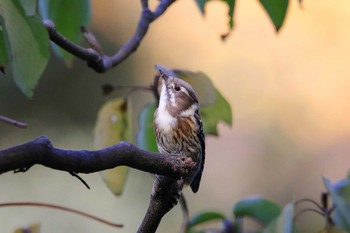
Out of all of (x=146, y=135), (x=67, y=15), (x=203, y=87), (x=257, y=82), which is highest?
(x=67, y=15)

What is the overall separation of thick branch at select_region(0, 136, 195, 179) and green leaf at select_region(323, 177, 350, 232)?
1.12ft

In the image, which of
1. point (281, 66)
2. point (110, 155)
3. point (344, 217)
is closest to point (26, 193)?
point (281, 66)

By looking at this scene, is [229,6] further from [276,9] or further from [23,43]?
[23,43]

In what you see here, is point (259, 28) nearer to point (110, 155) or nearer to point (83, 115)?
point (83, 115)

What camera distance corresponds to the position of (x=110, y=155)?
1.02 m

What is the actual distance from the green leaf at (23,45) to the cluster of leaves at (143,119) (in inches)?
18.8

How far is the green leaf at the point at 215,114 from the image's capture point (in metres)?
1.65

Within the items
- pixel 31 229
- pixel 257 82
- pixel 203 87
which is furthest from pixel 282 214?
pixel 257 82

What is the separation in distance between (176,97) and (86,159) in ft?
2.11

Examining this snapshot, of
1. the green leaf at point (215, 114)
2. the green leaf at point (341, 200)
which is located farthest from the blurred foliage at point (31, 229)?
the green leaf at point (341, 200)

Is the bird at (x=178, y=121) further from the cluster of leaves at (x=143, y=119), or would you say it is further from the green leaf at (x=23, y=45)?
the green leaf at (x=23, y=45)

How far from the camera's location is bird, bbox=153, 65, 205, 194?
152 cm

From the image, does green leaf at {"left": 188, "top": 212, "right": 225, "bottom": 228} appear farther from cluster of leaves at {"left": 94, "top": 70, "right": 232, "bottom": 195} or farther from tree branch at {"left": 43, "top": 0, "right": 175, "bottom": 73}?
tree branch at {"left": 43, "top": 0, "right": 175, "bottom": 73}

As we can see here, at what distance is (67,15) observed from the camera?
150 cm
